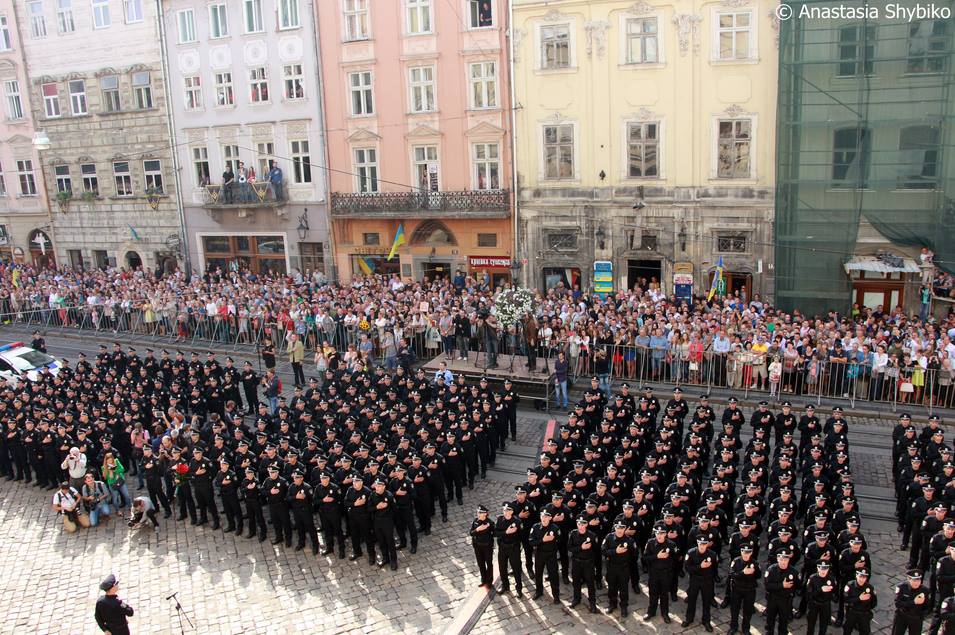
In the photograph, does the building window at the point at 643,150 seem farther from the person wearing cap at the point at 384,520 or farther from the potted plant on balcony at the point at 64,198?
the potted plant on balcony at the point at 64,198

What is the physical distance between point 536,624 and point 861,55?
19.2 meters

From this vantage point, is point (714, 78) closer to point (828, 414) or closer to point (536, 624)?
point (828, 414)

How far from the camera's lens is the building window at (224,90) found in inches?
1296

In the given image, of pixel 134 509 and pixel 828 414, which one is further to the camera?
pixel 828 414

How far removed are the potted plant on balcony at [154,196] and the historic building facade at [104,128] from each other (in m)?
0.04

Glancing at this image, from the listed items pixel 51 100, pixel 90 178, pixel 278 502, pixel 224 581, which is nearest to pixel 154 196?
pixel 90 178

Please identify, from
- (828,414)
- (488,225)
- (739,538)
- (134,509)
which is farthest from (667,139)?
(134,509)

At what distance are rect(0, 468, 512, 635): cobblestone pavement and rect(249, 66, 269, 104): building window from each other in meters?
21.3

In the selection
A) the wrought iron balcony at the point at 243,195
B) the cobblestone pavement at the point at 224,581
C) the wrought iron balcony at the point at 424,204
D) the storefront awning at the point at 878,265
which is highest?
the wrought iron balcony at the point at 243,195

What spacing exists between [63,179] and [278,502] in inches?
1227

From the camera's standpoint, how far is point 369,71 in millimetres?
30172

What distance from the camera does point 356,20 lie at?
2992cm

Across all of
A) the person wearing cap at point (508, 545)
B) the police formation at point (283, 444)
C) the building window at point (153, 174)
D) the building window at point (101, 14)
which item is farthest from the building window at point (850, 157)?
the building window at point (101, 14)

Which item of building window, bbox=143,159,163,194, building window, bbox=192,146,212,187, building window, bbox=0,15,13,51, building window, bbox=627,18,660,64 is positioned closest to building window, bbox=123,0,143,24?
building window, bbox=143,159,163,194
